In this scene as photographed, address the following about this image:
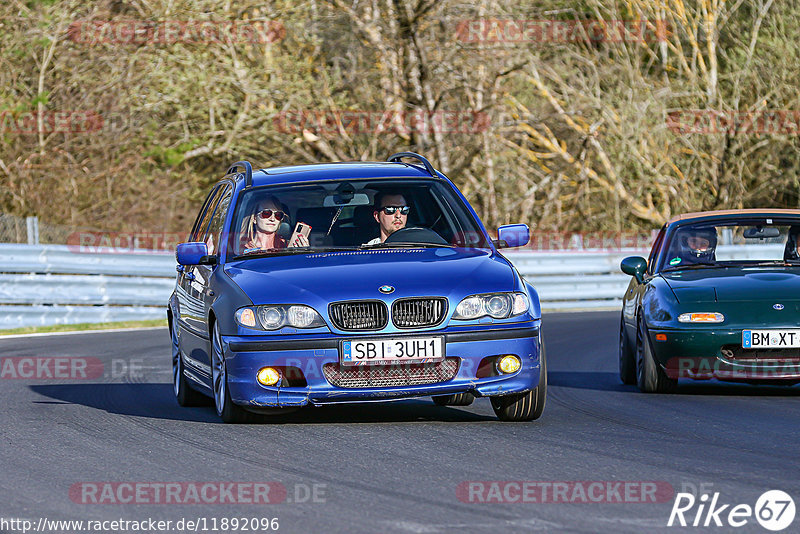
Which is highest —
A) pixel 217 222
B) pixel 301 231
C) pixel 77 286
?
pixel 301 231

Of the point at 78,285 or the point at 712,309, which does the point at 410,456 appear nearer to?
the point at 712,309

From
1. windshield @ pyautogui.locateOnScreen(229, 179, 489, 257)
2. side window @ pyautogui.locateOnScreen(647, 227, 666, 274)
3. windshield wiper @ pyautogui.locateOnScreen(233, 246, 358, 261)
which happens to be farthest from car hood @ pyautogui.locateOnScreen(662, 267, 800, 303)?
windshield wiper @ pyautogui.locateOnScreen(233, 246, 358, 261)

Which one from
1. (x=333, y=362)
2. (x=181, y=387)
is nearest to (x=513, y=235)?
(x=333, y=362)

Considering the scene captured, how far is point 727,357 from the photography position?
9688mm

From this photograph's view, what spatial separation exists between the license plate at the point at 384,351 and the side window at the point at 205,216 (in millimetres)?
2938

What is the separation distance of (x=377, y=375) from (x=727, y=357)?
3.12 m

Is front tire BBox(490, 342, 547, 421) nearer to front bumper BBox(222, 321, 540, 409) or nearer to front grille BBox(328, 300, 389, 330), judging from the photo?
front bumper BBox(222, 321, 540, 409)

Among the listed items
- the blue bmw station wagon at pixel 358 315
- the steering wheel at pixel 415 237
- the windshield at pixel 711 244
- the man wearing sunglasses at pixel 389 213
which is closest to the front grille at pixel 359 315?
the blue bmw station wagon at pixel 358 315

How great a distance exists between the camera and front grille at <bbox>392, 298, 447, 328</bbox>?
7.66 metres

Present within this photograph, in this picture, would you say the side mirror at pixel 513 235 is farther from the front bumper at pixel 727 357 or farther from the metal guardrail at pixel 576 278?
the metal guardrail at pixel 576 278

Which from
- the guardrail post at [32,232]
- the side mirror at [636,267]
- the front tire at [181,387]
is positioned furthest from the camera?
the guardrail post at [32,232]

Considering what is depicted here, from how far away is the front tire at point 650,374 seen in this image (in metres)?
10.1

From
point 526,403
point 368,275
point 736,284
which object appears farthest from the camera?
point 736,284

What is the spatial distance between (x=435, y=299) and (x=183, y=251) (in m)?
1.98
